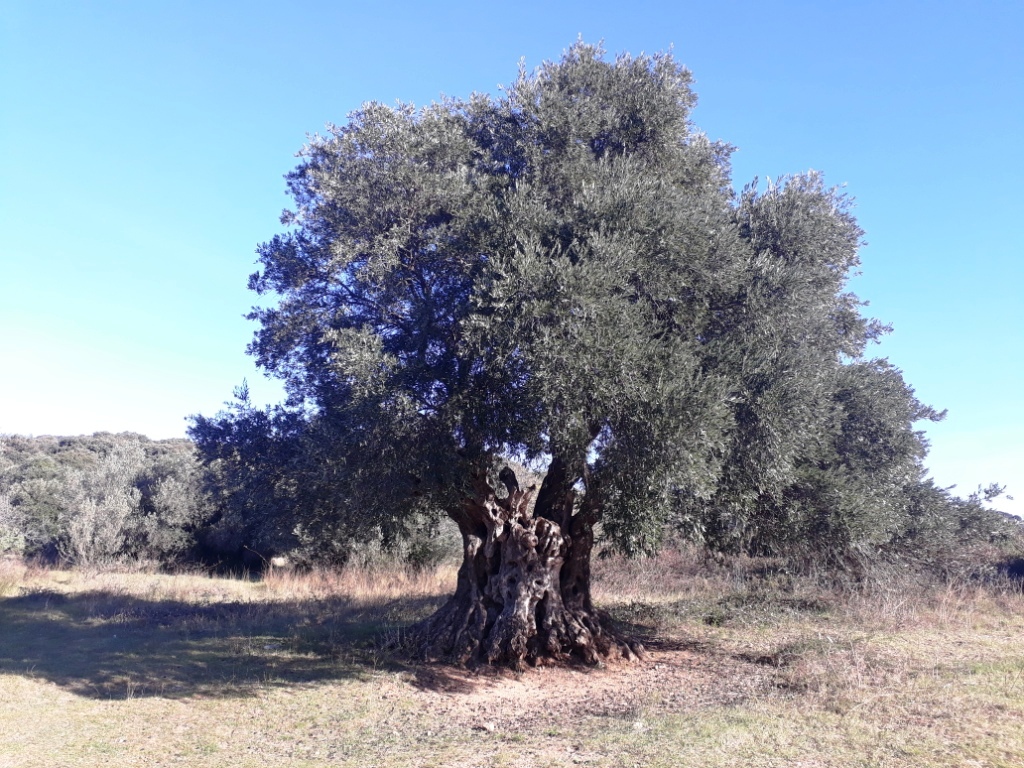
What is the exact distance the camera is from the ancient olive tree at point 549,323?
32.5 ft

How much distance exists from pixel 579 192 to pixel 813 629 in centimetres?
994

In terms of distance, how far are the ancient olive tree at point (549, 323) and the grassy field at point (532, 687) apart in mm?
1967

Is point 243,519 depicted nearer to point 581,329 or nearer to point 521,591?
point 521,591

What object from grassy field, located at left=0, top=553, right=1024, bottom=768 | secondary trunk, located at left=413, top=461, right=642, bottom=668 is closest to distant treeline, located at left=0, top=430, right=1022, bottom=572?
secondary trunk, located at left=413, top=461, right=642, bottom=668

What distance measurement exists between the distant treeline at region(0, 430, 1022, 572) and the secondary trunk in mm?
1162

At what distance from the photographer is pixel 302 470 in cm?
1139

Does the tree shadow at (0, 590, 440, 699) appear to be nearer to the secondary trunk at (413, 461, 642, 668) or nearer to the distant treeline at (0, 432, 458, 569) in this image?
the secondary trunk at (413, 461, 642, 668)

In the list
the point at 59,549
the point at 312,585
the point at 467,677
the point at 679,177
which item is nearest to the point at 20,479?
the point at 59,549

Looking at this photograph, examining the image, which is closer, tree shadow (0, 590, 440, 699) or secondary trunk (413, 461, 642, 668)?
tree shadow (0, 590, 440, 699)

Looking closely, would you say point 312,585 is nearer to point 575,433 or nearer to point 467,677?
point 467,677

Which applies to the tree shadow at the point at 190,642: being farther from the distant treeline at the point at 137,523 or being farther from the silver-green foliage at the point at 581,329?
the distant treeline at the point at 137,523

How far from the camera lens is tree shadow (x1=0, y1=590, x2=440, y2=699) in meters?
11.6

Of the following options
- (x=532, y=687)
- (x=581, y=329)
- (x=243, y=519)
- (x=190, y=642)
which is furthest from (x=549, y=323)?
(x=190, y=642)

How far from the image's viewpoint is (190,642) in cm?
1441
